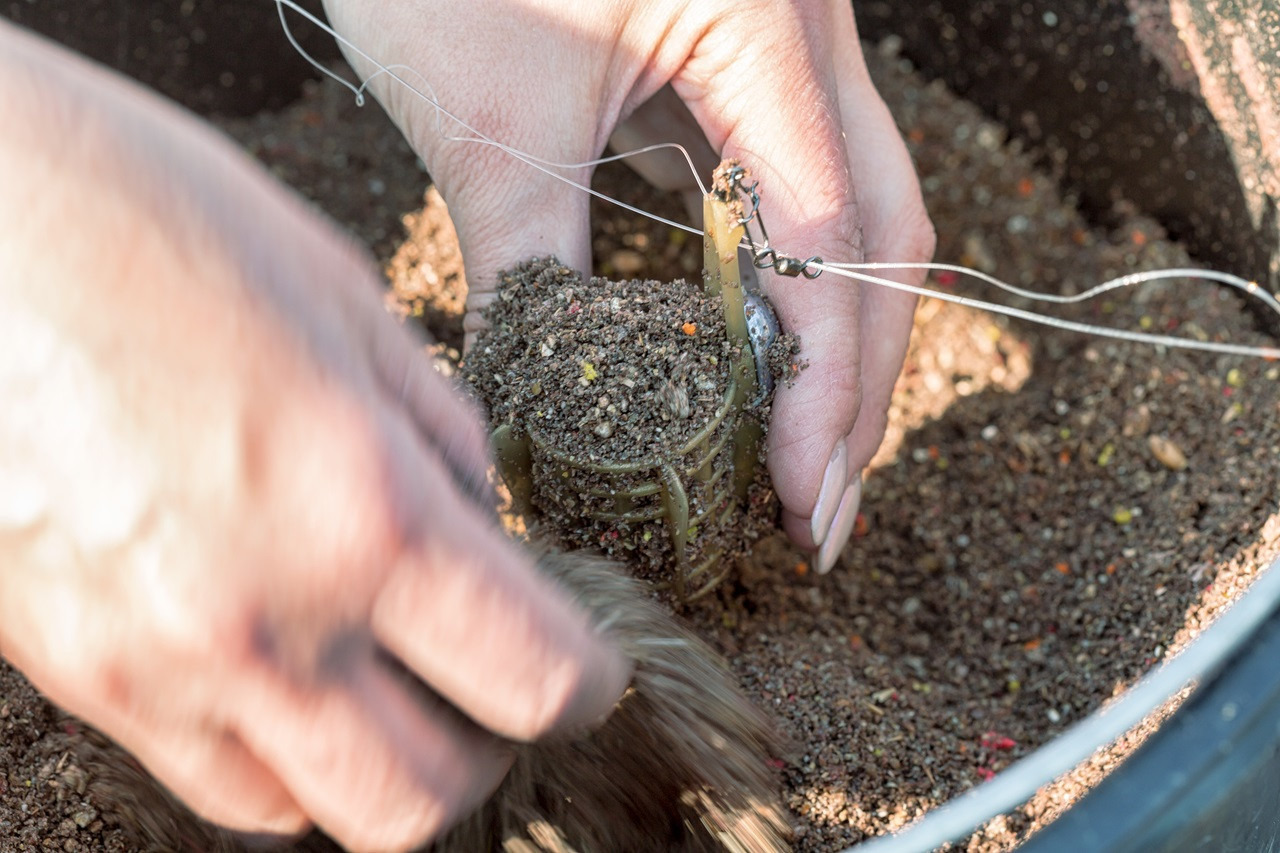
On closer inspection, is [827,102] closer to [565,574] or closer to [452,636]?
[565,574]

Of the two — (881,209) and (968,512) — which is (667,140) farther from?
(968,512)

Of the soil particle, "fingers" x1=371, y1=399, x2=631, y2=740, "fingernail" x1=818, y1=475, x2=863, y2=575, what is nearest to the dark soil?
the soil particle

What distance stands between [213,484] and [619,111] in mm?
789

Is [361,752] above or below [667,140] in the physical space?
below

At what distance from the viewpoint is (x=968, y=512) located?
1385 millimetres

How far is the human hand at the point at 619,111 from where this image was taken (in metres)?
1.09

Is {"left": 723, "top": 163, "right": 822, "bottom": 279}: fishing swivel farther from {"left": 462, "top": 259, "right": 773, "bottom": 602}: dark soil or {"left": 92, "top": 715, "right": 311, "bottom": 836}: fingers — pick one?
{"left": 92, "top": 715, "right": 311, "bottom": 836}: fingers

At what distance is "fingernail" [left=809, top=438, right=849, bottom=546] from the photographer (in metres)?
1.10

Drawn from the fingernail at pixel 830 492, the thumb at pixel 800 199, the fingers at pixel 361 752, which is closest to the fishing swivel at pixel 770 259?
the thumb at pixel 800 199

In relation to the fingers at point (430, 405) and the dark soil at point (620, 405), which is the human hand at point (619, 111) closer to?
the dark soil at point (620, 405)

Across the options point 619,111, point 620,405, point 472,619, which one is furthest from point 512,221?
point 472,619

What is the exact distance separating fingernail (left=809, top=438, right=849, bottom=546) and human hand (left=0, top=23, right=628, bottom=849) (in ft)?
1.87

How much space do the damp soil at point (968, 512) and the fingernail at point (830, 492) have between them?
0.45 ft

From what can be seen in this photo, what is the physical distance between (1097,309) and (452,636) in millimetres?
1263
